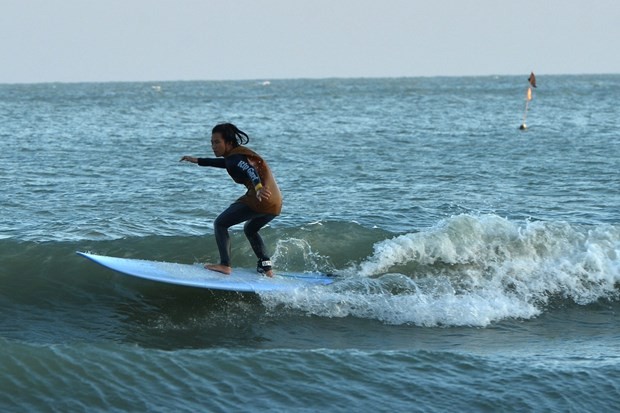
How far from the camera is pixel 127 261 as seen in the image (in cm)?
1097

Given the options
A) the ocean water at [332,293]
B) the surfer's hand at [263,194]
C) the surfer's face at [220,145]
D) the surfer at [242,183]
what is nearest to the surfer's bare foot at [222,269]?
the surfer at [242,183]

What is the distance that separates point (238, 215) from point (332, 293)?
4.94 feet

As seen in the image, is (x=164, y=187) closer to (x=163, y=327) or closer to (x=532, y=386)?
(x=163, y=327)

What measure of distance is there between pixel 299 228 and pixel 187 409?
24.3 ft

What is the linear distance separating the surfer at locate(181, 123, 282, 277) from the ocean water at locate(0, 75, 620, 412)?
2.68ft

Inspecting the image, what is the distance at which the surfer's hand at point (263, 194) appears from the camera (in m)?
10.5

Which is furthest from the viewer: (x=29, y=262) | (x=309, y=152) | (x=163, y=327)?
(x=309, y=152)

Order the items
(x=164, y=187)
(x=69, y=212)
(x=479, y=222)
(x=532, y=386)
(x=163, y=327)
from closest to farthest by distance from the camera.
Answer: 1. (x=532, y=386)
2. (x=163, y=327)
3. (x=479, y=222)
4. (x=69, y=212)
5. (x=164, y=187)

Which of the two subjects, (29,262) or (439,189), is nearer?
(29,262)

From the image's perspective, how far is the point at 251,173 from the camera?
10344 mm

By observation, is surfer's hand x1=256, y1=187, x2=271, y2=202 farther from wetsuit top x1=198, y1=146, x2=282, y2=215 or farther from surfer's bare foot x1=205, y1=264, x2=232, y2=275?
surfer's bare foot x1=205, y1=264, x2=232, y2=275

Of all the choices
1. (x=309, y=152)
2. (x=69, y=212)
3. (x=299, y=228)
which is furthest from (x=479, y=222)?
(x=309, y=152)

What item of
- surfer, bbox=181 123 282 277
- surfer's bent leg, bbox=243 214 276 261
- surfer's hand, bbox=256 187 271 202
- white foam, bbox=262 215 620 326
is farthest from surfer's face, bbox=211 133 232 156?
white foam, bbox=262 215 620 326

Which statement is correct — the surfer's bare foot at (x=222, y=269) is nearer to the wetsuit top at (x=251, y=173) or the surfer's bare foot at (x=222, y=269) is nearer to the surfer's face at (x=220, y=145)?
the wetsuit top at (x=251, y=173)
